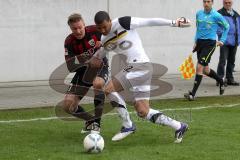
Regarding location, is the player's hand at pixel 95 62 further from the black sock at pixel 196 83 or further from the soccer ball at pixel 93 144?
the black sock at pixel 196 83

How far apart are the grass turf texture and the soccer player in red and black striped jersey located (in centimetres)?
38

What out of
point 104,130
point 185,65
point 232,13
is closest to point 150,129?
point 104,130

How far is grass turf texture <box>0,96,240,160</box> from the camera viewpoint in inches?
311

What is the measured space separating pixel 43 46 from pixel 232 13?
4.34 m

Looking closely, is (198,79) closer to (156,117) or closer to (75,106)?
(75,106)

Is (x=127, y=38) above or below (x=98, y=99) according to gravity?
above

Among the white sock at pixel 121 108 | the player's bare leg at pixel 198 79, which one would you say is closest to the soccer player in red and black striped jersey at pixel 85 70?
the white sock at pixel 121 108

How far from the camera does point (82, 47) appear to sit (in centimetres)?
904

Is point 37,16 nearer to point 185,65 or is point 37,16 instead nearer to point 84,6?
point 84,6

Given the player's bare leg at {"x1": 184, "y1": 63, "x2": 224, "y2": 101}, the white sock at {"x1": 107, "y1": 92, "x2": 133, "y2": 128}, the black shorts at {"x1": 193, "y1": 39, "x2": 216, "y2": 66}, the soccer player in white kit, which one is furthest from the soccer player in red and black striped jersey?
the black shorts at {"x1": 193, "y1": 39, "x2": 216, "y2": 66}

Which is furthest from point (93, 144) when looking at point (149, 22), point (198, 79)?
point (198, 79)

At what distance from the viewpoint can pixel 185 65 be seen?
1377 centimetres

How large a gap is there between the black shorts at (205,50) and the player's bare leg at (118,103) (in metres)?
3.89

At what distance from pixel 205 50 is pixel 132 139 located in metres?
4.16
